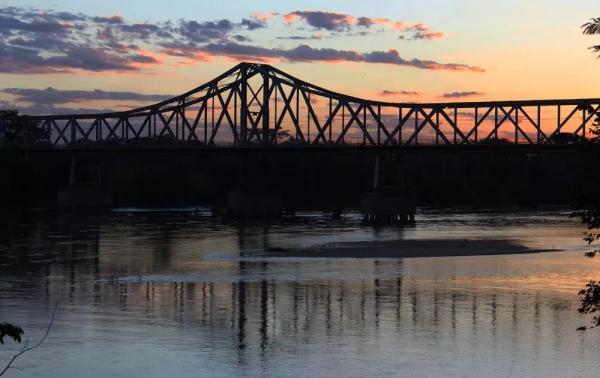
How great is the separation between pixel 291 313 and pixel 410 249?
1442 inches

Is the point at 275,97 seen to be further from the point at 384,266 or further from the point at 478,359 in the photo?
the point at 478,359

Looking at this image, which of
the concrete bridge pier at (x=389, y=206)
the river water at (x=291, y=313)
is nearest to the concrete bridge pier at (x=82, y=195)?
the concrete bridge pier at (x=389, y=206)

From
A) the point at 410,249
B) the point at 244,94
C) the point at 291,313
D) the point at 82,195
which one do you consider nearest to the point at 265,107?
the point at 244,94

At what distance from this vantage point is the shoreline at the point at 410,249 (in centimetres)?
6944

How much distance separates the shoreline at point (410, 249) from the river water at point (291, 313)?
307 centimetres

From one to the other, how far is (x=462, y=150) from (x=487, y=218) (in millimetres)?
10303

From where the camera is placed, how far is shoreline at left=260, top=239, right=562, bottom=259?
228ft

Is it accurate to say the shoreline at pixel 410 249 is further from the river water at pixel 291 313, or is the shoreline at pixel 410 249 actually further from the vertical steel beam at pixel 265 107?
the vertical steel beam at pixel 265 107

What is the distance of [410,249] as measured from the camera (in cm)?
7500

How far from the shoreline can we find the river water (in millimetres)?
3067

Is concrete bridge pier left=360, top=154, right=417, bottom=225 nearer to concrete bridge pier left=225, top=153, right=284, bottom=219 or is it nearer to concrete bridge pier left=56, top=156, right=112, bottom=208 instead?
concrete bridge pier left=225, top=153, right=284, bottom=219

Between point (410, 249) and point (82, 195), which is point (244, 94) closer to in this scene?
point (82, 195)

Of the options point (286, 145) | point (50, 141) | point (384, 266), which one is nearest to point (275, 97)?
point (286, 145)

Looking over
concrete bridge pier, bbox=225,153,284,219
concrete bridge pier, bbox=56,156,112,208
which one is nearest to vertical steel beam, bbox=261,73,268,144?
concrete bridge pier, bbox=225,153,284,219
